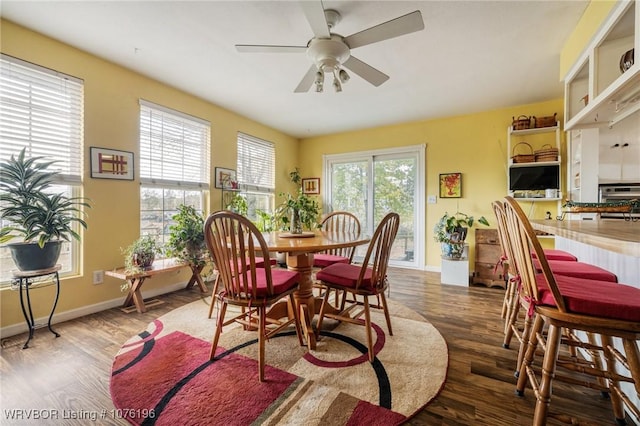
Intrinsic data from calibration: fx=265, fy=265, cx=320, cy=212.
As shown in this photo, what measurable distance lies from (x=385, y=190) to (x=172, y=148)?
3357 millimetres

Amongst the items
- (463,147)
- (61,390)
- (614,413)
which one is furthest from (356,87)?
(61,390)

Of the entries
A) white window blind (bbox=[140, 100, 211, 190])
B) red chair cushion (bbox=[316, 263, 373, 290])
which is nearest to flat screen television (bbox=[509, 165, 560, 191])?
red chair cushion (bbox=[316, 263, 373, 290])

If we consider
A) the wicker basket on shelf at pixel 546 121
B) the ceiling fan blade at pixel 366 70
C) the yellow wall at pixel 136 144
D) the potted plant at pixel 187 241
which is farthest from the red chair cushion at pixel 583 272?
the potted plant at pixel 187 241

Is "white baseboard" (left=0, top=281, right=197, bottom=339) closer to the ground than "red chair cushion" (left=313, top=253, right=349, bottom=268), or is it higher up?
closer to the ground

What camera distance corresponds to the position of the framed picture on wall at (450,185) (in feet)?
13.5

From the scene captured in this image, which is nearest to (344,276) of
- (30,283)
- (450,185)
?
(30,283)

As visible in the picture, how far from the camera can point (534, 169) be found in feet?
11.6

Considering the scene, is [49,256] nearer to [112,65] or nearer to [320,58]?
[112,65]

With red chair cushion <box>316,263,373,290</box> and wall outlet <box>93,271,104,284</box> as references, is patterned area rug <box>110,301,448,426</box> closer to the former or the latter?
red chair cushion <box>316,263,373,290</box>

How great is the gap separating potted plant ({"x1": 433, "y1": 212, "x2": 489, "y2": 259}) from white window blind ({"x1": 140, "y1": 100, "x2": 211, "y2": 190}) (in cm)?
336

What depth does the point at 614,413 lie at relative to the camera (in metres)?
1.25

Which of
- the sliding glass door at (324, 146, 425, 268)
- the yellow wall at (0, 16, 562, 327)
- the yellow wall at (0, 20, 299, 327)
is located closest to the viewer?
the yellow wall at (0, 20, 299, 327)

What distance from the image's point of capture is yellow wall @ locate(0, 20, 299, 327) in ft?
7.10

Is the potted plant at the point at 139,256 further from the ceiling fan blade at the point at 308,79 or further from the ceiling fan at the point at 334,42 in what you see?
the ceiling fan blade at the point at 308,79
